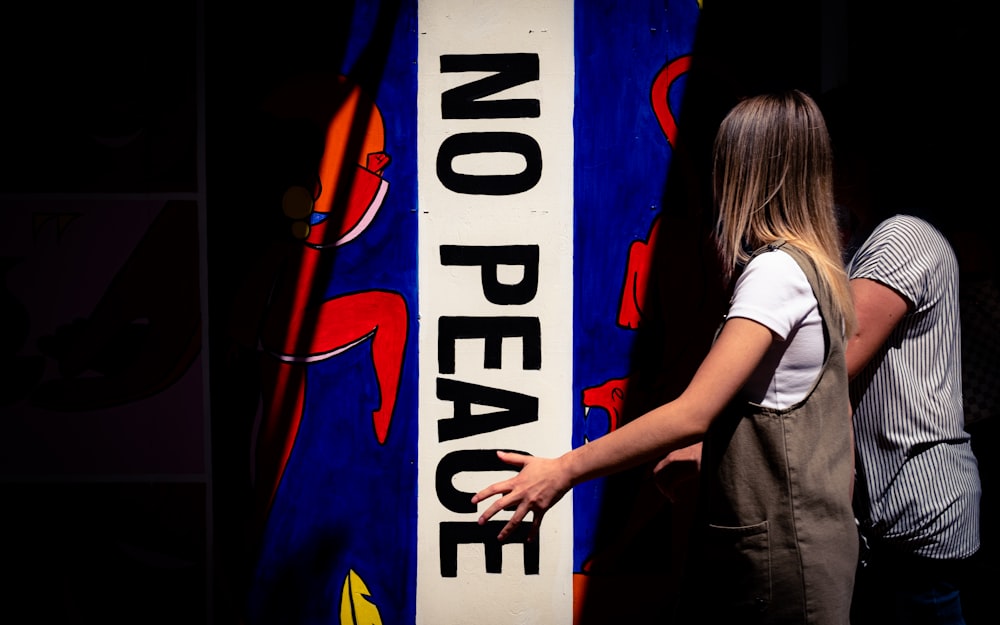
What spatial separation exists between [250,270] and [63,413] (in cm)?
104

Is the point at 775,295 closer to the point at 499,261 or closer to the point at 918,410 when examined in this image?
the point at 918,410

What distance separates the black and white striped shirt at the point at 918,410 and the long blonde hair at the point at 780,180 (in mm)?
390

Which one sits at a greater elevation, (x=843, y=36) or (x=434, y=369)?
(x=843, y=36)

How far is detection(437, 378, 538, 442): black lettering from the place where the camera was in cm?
300

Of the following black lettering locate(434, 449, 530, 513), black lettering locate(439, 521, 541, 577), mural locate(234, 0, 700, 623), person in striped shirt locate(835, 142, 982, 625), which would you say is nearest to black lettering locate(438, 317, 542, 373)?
mural locate(234, 0, 700, 623)

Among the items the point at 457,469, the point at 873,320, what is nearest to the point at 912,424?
the point at 873,320

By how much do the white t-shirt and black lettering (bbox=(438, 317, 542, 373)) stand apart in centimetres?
159

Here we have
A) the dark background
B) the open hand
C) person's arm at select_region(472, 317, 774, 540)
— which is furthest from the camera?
the dark background

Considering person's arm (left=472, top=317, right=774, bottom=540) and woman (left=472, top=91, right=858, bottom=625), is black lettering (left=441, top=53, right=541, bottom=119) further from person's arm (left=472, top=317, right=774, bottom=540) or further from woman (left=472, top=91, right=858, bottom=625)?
person's arm (left=472, top=317, right=774, bottom=540)

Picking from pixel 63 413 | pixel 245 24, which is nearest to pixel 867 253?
pixel 245 24

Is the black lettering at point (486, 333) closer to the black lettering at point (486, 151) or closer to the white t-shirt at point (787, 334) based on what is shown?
the black lettering at point (486, 151)

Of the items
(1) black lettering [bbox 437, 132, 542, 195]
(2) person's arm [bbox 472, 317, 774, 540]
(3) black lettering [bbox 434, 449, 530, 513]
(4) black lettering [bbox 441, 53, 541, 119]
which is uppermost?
(4) black lettering [bbox 441, 53, 541, 119]

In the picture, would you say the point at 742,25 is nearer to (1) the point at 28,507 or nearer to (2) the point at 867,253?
(2) the point at 867,253

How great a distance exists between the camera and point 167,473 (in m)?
3.07
